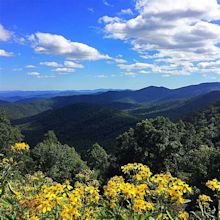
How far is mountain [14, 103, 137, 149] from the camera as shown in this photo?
339 feet

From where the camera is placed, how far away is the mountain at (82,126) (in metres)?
103

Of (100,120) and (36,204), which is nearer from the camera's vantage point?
(36,204)

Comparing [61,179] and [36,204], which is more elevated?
[36,204]

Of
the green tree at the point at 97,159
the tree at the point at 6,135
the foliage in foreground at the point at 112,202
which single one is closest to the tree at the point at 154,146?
the green tree at the point at 97,159

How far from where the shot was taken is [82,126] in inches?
5492

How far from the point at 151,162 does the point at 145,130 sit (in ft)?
10.1

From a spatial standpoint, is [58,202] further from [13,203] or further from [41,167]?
[41,167]

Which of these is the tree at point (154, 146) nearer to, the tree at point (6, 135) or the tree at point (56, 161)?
the tree at point (56, 161)

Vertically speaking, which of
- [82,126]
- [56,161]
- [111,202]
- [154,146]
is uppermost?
[111,202]

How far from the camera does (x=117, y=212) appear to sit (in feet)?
10.0

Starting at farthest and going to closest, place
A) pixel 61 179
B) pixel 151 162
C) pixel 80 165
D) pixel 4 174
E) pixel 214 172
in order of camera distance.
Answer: pixel 80 165 < pixel 61 179 < pixel 151 162 < pixel 214 172 < pixel 4 174


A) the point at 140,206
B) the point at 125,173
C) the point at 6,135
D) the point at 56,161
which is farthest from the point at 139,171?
the point at 6,135

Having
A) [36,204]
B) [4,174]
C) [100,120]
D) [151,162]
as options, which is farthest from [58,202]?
[100,120]

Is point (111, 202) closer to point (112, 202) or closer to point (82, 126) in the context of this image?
point (112, 202)
